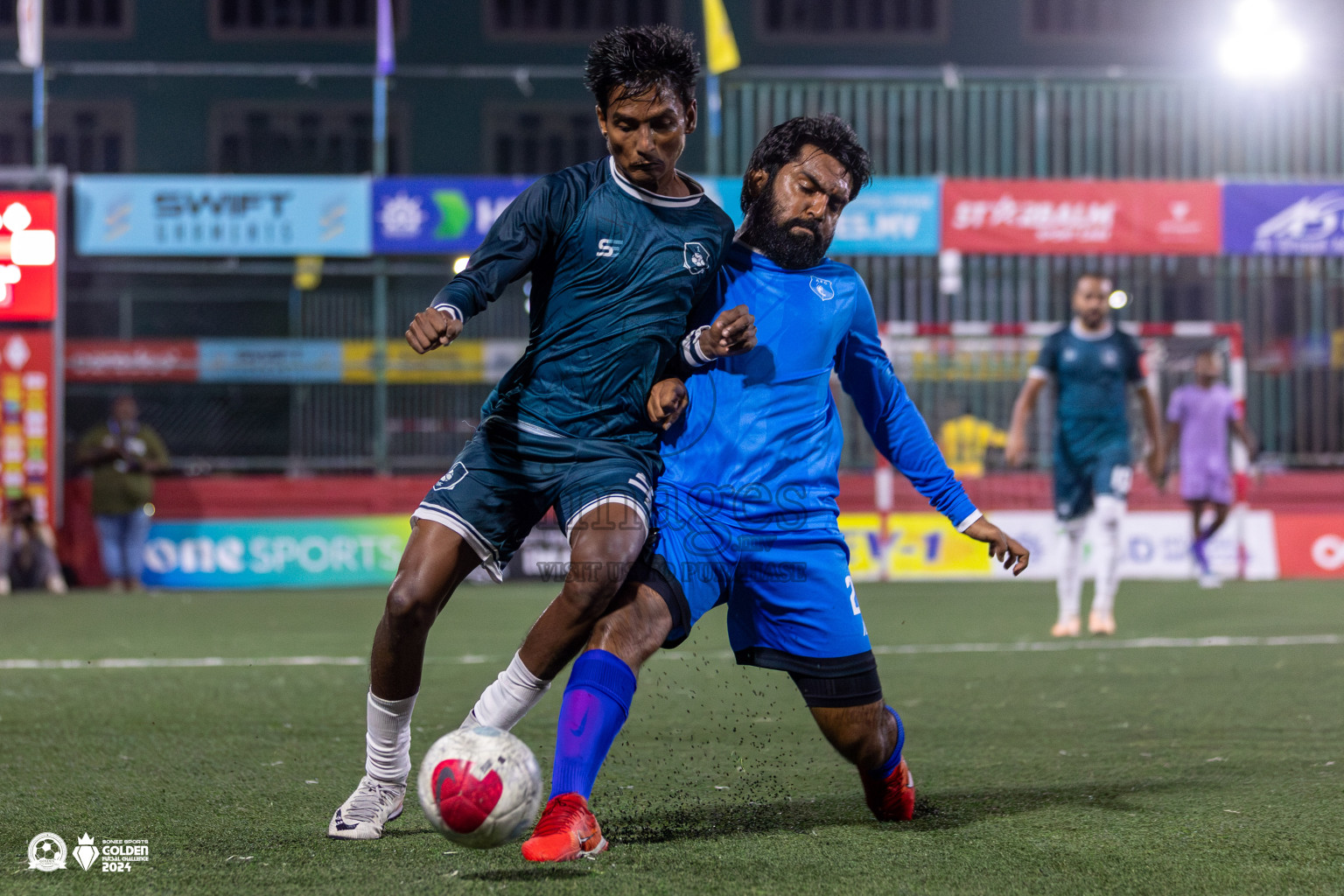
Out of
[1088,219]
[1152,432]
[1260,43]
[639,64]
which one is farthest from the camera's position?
[1260,43]

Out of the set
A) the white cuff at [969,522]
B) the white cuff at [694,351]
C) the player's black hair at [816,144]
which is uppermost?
the player's black hair at [816,144]

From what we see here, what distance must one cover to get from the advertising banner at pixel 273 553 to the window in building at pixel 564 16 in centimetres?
1693

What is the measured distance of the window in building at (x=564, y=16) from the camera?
96.6 ft

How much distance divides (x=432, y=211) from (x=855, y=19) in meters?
17.3

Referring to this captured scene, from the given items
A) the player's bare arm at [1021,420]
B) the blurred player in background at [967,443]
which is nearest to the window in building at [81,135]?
the blurred player in background at [967,443]

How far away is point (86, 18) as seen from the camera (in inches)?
1174

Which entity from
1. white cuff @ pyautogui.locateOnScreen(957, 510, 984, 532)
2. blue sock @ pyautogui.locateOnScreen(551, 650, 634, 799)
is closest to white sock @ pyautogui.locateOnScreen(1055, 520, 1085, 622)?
white cuff @ pyautogui.locateOnScreen(957, 510, 984, 532)

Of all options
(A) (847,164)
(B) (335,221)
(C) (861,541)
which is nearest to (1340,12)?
(C) (861,541)

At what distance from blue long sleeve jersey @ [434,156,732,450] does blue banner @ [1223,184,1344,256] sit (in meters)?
12.8

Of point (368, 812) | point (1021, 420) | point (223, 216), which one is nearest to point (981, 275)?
point (1021, 420)

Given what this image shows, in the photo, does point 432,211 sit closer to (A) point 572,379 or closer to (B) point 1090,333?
(B) point 1090,333

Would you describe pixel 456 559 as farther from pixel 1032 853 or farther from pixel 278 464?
pixel 278 464

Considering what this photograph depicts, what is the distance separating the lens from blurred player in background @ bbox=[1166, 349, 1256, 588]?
13.6 m

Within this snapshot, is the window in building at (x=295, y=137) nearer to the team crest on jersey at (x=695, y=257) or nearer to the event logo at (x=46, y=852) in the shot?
the team crest on jersey at (x=695, y=257)
